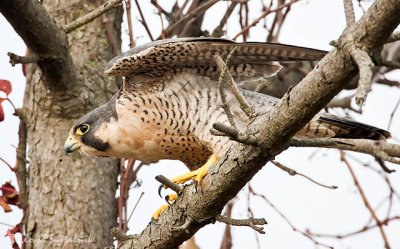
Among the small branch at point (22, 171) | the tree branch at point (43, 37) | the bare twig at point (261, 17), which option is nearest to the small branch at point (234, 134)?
the tree branch at point (43, 37)

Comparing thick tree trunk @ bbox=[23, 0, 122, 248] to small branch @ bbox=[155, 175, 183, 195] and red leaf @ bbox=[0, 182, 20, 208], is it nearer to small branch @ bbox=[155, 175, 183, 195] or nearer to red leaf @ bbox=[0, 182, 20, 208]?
red leaf @ bbox=[0, 182, 20, 208]

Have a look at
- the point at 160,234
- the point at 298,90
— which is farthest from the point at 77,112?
the point at 298,90

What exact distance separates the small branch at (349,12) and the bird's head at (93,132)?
2.43 metres

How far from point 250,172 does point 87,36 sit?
2621 mm

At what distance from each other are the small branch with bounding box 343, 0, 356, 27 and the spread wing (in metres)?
1.08

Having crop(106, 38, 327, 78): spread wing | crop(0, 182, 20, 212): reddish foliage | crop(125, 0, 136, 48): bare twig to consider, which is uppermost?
crop(125, 0, 136, 48): bare twig

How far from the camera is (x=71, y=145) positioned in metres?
4.25

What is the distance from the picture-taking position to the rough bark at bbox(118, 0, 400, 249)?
2086mm

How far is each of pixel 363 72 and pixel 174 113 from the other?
2.38 m

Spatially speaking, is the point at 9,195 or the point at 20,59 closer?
the point at 20,59

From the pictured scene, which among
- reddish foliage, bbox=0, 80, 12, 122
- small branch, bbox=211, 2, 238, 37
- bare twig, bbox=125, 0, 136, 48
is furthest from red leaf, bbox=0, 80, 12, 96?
small branch, bbox=211, 2, 238, 37

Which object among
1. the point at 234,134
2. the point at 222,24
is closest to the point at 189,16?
the point at 222,24

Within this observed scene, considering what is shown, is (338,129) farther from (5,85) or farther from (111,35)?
(5,85)

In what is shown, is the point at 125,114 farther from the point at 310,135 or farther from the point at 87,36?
the point at 310,135
